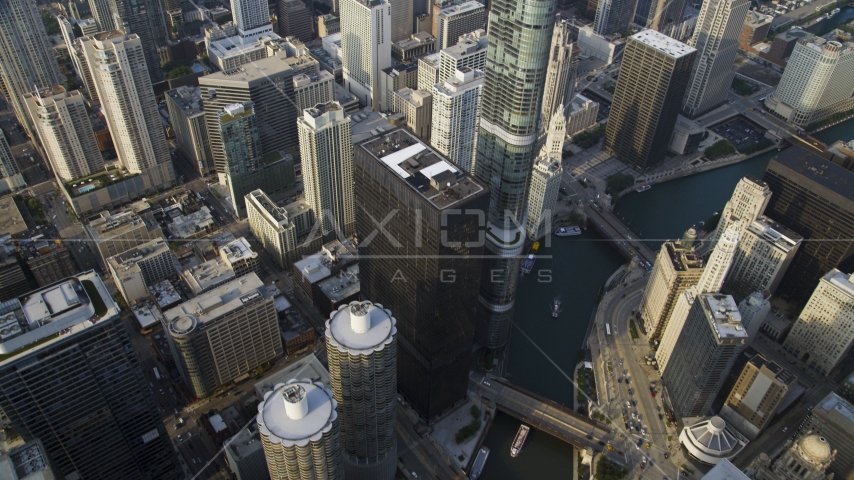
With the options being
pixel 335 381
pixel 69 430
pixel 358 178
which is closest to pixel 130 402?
pixel 69 430

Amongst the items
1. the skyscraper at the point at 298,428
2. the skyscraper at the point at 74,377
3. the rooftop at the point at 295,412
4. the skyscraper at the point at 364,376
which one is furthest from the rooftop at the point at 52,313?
the skyscraper at the point at 364,376

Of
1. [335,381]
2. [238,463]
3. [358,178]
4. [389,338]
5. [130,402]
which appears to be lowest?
[238,463]

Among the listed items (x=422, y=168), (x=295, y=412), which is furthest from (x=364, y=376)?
(x=422, y=168)

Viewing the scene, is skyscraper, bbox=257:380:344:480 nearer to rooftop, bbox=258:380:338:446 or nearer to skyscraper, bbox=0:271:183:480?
rooftop, bbox=258:380:338:446

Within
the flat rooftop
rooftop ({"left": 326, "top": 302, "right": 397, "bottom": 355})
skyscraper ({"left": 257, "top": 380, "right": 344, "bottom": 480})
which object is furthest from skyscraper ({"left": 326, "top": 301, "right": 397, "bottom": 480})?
the flat rooftop

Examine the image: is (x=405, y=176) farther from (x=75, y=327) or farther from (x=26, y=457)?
(x=26, y=457)

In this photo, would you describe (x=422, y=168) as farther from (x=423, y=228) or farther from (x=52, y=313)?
(x=52, y=313)
